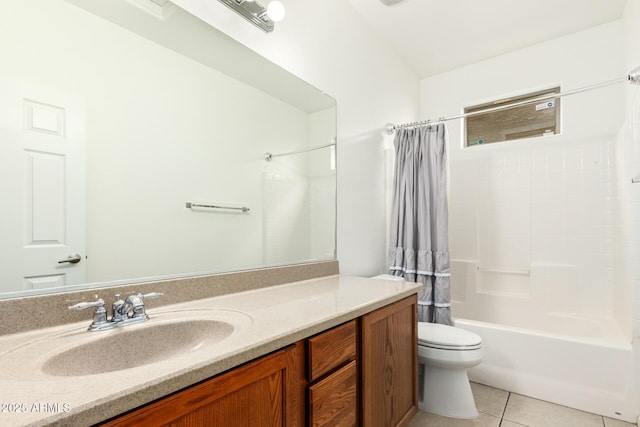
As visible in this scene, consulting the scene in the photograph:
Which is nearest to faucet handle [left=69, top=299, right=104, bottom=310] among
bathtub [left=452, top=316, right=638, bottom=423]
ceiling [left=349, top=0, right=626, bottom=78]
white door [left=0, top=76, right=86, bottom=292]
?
white door [left=0, top=76, right=86, bottom=292]

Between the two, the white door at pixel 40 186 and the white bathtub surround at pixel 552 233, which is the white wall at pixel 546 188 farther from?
the white door at pixel 40 186

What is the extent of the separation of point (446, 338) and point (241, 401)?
144 centimetres

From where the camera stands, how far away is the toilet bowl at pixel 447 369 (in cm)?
174

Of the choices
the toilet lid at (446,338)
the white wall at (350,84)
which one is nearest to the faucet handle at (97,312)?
the white wall at (350,84)

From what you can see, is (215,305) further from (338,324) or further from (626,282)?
(626,282)

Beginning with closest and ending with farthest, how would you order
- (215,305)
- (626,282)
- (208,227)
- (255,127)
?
1. (215,305)
2. (208,227)
3. (255,127)
4. (626,282)

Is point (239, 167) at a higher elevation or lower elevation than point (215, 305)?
higher

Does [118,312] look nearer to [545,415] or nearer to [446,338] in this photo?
[446,338]

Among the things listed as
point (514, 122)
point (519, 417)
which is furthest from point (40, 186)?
point (514, 122)

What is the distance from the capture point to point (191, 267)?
1237mm

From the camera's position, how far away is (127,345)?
859 millimetres

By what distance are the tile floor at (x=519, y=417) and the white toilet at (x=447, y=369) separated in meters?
0.05

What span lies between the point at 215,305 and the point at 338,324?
44 cm

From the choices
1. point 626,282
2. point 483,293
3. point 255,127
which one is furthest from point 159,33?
point 483,293
